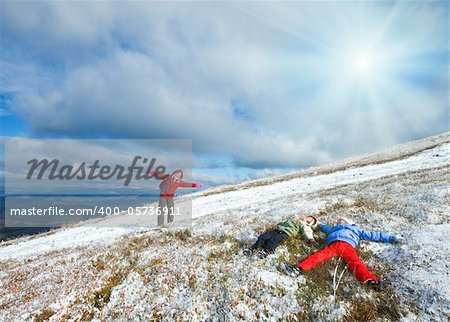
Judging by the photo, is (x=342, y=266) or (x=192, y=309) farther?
(x=342, y=266)

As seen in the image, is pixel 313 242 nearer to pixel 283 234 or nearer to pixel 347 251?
pixel 283 234

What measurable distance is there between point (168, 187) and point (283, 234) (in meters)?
11.1

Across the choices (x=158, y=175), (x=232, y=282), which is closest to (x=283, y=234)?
(x=232, y=282)

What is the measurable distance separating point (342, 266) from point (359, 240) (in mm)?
2378

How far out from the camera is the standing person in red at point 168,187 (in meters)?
21.0

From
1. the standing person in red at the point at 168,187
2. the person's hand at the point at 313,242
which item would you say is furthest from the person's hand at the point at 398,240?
the standing person in red at the point at 168,187

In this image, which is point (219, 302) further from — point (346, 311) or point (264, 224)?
point (264, 224)

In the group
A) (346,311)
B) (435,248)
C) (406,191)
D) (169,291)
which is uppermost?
(406,191)

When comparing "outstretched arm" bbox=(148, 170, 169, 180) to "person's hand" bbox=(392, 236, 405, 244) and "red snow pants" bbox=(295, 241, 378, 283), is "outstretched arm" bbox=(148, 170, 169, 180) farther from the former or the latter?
"person's hand" bbox=(392, 236, 405, 244)

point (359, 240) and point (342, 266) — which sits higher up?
point (359, 240)

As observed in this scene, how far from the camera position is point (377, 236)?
1155 centimetres

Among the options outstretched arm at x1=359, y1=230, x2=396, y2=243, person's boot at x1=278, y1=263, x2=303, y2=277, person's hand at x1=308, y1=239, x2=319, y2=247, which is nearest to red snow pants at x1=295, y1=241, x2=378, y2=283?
person's boot at x1=278, y1=263, x2=303, y2=277

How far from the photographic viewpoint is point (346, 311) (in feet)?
26.3

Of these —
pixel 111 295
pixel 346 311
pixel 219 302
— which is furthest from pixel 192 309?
pixel 346 311
